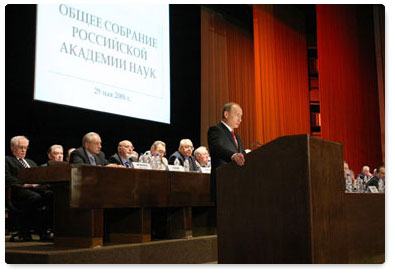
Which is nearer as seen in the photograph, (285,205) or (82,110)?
(285,205)

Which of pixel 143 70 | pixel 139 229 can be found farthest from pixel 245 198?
pixel 143 70

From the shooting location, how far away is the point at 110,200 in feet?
10.4

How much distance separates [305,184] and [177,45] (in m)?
6.31

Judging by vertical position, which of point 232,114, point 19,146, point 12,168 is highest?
point 232,114

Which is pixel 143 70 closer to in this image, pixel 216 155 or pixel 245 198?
pixel 216 155

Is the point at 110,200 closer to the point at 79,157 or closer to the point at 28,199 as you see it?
the point at 79,157

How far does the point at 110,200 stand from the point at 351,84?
5.96 m

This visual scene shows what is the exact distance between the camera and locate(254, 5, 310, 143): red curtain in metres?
9.30

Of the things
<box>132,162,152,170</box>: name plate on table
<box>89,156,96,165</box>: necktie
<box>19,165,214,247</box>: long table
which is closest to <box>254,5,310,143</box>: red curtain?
<box>89,156,96,165</box>: necktie

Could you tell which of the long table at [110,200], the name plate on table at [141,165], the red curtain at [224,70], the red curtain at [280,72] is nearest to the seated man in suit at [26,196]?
the long table at [110,200]

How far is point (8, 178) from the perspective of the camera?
4.20m

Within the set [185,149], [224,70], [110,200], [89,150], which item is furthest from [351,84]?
[110,200]

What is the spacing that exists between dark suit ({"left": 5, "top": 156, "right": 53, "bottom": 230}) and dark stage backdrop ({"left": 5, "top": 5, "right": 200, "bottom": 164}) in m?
1.22

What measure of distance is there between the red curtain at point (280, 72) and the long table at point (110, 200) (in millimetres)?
5522
